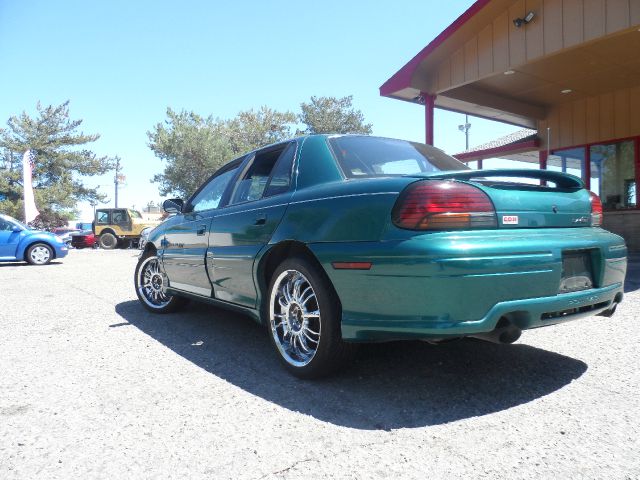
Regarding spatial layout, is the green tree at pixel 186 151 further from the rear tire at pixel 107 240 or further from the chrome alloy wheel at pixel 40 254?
the chrome alloy wheel at pixel 40 254

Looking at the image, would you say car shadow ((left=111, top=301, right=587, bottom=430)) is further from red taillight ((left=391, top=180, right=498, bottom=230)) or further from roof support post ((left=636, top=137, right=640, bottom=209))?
roof support post ((left=636, top=137, right=640, bottom=209))

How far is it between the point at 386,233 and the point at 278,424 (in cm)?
101

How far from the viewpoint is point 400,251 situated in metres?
2.14

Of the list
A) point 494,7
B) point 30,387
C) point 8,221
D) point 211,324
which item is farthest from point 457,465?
point 8,221

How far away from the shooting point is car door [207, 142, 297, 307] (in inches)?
117

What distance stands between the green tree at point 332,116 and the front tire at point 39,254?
37.0 m

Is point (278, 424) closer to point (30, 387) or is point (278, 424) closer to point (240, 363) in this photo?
point (240, 363)

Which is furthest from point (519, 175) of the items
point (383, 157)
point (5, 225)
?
point (5, 225)

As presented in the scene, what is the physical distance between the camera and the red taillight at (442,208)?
2154 mm

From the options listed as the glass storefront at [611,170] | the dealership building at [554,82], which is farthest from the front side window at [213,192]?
the glass storefront at [611,170]

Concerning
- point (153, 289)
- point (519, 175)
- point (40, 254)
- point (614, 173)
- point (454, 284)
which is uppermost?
point (614, 173)

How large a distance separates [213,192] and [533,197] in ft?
8.87

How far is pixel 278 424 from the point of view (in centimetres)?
209

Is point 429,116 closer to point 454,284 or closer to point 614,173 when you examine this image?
point 614,173
